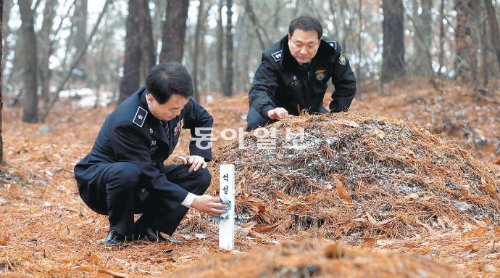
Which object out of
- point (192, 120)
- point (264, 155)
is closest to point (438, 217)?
point (264, 155)

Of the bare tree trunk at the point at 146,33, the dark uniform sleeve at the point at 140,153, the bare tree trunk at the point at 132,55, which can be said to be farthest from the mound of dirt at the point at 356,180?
the bare tree trunk at the point at 146,33

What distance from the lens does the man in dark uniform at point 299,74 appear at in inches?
194

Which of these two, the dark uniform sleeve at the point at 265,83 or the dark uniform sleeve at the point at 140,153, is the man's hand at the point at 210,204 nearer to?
the dark uniform sleeve at the point at 140,153

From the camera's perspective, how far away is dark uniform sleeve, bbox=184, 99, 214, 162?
3859mm

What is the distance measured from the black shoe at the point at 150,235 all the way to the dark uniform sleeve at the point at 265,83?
1656 millimetres

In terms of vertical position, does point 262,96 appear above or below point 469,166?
above

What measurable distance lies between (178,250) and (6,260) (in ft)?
3.20

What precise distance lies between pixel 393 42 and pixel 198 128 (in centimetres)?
1035

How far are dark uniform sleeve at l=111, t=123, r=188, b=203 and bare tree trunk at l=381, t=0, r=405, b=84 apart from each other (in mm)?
10330

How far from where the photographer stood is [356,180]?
14.3ft

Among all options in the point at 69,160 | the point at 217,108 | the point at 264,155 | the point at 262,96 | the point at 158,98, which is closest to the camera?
the point at 158,98

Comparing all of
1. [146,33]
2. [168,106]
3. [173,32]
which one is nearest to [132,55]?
[146,33]

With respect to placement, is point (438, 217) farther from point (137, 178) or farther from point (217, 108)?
point (217, 108)

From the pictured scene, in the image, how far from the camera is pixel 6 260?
9.00 ft
